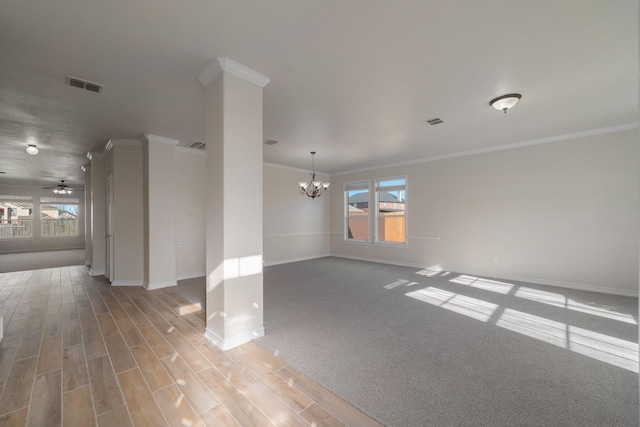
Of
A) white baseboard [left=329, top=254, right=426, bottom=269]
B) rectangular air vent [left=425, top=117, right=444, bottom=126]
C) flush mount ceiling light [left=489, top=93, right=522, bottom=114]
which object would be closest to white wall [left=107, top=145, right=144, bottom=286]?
rectangular air vent [left=425, top=117, right=444, bottom=126]

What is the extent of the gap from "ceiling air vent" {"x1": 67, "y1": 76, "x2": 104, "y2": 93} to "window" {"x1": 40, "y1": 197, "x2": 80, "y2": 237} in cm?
1134

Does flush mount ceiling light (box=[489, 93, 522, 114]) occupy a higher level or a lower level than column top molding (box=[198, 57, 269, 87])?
lower

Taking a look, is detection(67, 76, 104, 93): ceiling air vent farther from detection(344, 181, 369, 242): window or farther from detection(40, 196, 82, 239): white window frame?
detection(40, 196, 82, 239): white window frame

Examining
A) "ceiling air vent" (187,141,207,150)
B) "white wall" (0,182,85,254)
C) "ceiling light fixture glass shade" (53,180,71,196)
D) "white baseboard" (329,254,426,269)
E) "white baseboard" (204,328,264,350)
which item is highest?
"ceiling air vent" (187,141,207,150)

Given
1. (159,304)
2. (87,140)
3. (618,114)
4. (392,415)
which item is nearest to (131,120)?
(87,140)

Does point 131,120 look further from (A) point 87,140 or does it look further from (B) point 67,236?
(B) point 67,236

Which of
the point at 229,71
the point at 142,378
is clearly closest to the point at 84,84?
the point at 229,71

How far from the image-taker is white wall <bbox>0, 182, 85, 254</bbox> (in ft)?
31.8

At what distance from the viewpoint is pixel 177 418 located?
1623 millimetres

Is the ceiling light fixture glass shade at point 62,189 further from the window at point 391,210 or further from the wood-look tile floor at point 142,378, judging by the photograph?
the window at point 391,210

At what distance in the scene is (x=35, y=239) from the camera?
10.2 m

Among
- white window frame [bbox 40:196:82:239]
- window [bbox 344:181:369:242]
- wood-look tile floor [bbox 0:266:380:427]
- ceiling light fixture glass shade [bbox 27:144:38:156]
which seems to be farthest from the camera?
white window frame [bbox 40:196:82:239]

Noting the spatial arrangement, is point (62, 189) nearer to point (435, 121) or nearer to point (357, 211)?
point (357, 211)

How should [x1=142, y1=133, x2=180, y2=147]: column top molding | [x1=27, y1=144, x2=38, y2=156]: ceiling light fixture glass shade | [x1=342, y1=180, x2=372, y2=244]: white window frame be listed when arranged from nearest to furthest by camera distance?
1. [x1=142, y1=133, x2=180, y2=147]: column top molding
2. [x1=27, y1=144, x2=38, y2=156]: ceiling light fixture glass shade
3. [x1=342, y1=180, x2=372, y2=244]: white window frame
